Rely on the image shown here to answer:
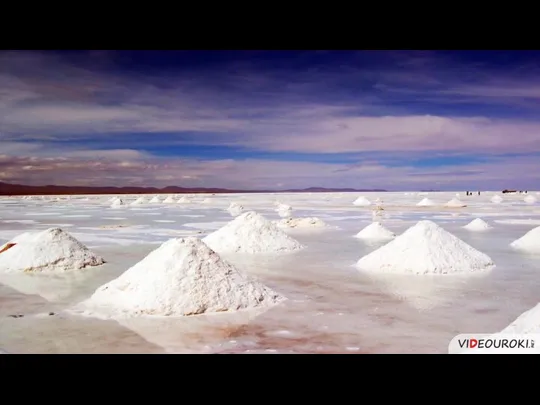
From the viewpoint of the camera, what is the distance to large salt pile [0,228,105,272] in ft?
23.3

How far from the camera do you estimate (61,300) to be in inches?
210

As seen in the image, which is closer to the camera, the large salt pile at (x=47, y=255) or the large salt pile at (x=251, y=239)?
the large salt pile at (x=47, y=255)

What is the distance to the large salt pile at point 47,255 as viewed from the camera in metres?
7.09

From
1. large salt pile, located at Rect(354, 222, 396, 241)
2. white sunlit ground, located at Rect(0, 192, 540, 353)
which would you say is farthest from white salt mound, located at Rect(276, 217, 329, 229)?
white sunlit ground, located at Rect(0, 192, 540, 353)

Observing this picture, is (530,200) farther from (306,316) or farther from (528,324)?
(528,324)

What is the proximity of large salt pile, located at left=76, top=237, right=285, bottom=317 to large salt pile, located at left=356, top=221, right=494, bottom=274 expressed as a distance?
7.85 feet

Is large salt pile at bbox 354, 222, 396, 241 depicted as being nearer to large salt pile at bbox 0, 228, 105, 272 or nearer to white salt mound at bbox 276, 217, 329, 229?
white salt mound at bbox 276, 217, 329, 229

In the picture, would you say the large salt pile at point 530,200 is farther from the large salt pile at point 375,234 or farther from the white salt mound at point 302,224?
the large salt pile at point 375,234

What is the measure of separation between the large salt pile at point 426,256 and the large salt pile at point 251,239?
6.65 feet

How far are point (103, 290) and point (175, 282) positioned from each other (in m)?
0.84

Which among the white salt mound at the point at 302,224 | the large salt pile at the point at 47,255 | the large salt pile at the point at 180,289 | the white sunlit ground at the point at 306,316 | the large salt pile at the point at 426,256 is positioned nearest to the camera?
the white sunlit ground at the point at 306,316

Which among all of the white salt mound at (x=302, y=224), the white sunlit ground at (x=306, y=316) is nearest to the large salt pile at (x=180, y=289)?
the white sunlit ground at (x=306, y=316)

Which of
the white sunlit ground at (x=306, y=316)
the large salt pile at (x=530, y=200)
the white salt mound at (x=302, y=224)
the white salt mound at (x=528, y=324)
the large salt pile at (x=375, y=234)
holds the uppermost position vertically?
the large salt pile at (x=530, y=200)
